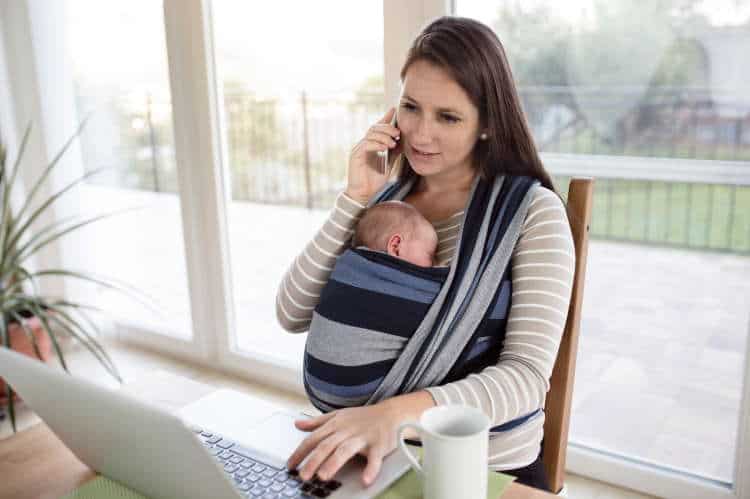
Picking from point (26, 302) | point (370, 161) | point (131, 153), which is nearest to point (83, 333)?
point (26, 302)

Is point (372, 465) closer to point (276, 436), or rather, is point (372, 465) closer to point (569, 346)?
point (276, 436)

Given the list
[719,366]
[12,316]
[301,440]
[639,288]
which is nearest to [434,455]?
[301,440]

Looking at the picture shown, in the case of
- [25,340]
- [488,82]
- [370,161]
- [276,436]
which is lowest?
[25,340]

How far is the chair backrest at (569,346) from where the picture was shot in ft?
3.76

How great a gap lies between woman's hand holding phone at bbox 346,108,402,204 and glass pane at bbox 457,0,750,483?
793 mm

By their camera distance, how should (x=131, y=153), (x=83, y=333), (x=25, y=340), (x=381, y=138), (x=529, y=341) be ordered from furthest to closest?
(x=131, y=153) → (x=25, y=340) → (x=83, y=333) → (x=381, y=138) → (x=529, y=341)

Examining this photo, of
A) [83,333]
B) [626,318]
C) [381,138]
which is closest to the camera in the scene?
[381,138]

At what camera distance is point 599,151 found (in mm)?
2102

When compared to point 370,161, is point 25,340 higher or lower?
lower

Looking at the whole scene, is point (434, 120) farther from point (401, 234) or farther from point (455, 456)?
point (455, 456)

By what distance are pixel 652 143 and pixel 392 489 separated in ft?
5.10

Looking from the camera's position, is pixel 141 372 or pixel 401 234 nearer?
pixel 401 234

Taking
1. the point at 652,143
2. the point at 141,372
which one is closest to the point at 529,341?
the point at 652,143

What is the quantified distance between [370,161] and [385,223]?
0.19 m
